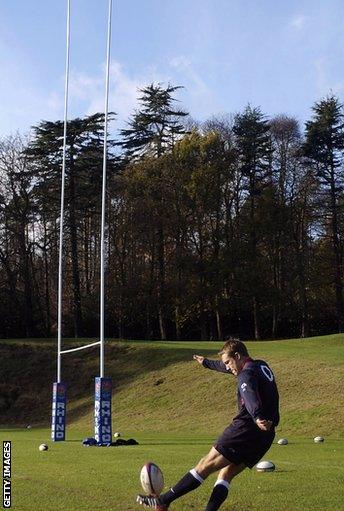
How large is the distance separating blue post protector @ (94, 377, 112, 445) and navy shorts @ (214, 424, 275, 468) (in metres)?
11.4

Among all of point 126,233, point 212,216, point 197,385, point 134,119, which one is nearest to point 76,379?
point 197,385

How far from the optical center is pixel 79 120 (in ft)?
167

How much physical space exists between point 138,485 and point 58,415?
11.4 m

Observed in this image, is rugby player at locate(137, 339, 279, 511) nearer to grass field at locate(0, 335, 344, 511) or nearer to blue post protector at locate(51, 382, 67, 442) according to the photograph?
grass field at locate(0, 335, 344, 511)

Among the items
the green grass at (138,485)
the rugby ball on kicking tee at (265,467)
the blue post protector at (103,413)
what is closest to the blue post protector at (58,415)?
the blue post protector at (103,413)

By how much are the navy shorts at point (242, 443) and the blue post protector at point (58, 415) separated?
14152 mm

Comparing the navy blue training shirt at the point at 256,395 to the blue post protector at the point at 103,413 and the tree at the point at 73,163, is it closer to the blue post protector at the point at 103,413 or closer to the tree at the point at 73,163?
the blue post protector at the point at 103,413

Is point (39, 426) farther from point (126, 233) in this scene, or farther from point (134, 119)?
point (134, 119)

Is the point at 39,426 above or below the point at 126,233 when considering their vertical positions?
below

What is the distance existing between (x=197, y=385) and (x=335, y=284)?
24141 millimetres

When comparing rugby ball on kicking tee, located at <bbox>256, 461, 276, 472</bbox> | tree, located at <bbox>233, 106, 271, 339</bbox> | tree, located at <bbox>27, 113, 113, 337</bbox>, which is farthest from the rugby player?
tree, located at <bbox>233, 106, 271, 339</bbox>

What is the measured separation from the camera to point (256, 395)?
22.0 ft

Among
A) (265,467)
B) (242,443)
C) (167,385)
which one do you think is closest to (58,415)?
(265,467)

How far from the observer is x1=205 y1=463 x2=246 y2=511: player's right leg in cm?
682
